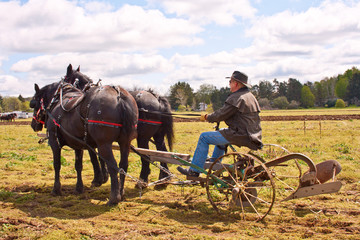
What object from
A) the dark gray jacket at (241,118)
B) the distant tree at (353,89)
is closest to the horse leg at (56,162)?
the dark gray jacket at (241,118)

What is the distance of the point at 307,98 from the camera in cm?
9894

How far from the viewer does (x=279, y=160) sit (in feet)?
18.7

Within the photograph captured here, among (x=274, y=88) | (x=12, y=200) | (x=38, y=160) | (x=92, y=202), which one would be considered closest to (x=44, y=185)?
(x=12, y=200)

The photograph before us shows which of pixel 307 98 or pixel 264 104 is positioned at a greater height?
pixel 307 98

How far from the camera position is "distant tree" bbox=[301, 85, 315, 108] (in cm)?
9819

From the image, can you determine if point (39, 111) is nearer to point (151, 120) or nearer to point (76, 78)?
point (76, 78)

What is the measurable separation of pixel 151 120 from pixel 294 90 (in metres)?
104

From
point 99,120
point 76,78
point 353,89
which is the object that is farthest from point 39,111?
point 353,89

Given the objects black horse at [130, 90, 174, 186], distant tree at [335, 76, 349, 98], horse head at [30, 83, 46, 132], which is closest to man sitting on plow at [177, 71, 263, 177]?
black horse at [130, 90, 174, 186]

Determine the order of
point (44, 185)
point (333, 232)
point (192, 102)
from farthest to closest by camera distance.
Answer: point (192, 102) < point (44, 185) < point (333, 232)

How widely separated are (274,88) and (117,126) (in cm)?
10952

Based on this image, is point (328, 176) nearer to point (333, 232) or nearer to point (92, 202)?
point (333, 232)

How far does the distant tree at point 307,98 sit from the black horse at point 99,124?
99172 millimetres

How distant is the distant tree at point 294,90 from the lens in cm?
10406
